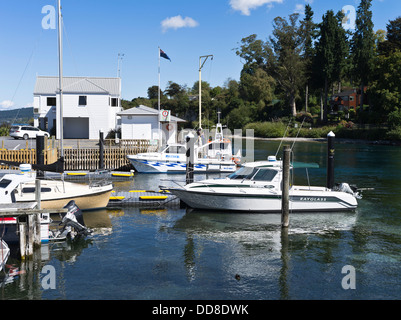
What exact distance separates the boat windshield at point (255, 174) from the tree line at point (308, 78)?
46.0m

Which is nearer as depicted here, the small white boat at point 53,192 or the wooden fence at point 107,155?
the small white boat at point 53,192

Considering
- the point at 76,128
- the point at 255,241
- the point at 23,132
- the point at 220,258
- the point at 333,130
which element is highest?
the point at 333,130

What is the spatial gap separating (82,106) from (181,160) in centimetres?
2154

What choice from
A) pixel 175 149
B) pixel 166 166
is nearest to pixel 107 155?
pixel 166 166

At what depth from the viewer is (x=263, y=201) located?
746 inches

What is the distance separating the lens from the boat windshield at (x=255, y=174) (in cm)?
1925

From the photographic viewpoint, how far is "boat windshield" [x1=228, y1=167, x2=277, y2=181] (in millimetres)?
19250

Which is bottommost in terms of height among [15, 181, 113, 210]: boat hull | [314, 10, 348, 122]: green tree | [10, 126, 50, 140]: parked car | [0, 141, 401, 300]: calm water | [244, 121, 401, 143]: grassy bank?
[0, 141, 401, 300]: calm water

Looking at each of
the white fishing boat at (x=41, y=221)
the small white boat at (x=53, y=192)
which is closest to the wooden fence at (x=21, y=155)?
the small white boat at (x=53, y=192)

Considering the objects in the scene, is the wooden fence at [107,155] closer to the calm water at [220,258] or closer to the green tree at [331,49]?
the calm water at [220,258]

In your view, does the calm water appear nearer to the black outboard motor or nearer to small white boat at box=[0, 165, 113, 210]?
the black outboard motor

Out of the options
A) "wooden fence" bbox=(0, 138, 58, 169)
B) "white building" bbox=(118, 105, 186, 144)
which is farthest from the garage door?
"wooden fence" bbox=(0, 138, 58, 169)

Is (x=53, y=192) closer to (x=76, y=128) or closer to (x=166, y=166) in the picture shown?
(x=166, y=166)

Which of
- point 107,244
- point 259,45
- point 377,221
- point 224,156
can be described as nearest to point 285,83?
point 259,45
